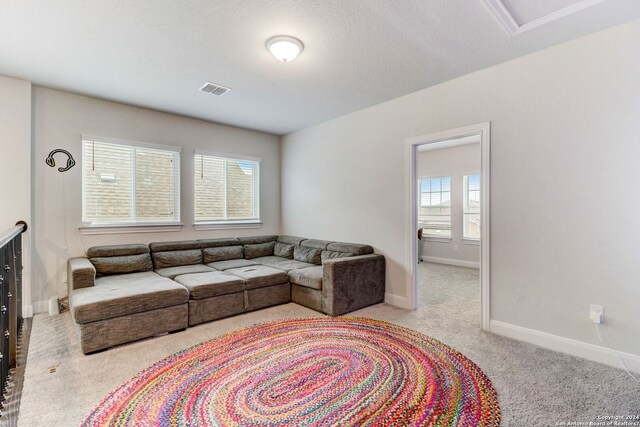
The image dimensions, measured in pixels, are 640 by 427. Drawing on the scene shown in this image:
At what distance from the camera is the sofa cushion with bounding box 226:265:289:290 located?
12.3 ft

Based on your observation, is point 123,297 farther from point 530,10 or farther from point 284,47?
point 530,10

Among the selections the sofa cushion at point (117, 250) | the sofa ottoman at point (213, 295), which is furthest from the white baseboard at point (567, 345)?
the sofa cushion at point (117, 250)

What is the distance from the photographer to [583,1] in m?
2.17

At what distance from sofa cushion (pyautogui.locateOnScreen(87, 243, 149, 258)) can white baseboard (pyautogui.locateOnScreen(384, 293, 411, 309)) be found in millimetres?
3264

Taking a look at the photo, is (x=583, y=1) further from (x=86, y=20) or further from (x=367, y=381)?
(x=86, y=20)

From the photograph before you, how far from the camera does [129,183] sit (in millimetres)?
4301

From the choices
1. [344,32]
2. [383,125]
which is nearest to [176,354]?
[344,32]

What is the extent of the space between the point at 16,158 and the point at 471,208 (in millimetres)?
7481

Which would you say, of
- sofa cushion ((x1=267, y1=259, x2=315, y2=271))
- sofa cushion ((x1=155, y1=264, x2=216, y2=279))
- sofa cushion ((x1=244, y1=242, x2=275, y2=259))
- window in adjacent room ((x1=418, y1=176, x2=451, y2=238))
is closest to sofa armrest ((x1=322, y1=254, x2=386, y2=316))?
sofa cushion ((x1=267, y1=259, x2=315, y2=271))

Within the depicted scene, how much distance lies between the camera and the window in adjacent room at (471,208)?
6775 millimetres

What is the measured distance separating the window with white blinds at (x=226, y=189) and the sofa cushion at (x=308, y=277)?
1.88m

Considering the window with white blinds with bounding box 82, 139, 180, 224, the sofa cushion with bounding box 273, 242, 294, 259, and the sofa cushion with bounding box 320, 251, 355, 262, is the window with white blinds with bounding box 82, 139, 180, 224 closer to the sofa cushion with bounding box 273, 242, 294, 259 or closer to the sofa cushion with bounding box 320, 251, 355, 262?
the sofa cushion with bounding box 273, 242, 294, 259

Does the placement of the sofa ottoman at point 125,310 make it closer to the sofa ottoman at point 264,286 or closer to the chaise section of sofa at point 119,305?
the chaise section of sofa at point 119,305

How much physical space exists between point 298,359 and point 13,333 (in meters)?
2.08
